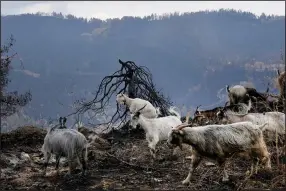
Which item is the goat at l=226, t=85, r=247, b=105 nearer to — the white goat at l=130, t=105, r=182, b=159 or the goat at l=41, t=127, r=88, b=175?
the white goat at l=130, t=105, r=182, b=159

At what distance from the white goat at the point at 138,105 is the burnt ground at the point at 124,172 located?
853mm

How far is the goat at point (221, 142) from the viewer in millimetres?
8906

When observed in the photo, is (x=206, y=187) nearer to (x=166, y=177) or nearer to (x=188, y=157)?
(x=166, y=177)

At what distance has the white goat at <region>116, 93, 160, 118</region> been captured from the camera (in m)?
13.4

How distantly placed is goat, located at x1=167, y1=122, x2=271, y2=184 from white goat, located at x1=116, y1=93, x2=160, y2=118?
4348 mm

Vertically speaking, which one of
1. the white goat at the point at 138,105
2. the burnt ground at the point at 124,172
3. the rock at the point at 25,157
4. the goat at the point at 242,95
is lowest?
the rock at the point at 25,157

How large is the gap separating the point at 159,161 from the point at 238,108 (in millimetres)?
3488

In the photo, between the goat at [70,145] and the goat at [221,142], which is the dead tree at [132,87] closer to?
the goat at [70,145]

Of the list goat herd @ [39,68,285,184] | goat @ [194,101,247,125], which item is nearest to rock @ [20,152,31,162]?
goat herd @ [39,68,285,184]

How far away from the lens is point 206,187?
865 centimetres

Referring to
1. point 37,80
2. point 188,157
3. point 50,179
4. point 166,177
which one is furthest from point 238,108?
point 37,80

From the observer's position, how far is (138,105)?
13812mm

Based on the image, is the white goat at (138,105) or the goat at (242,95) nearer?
the white goat at (138,105)

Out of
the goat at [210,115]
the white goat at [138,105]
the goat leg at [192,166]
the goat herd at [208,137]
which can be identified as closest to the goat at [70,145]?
the goat herd at [208,137]
